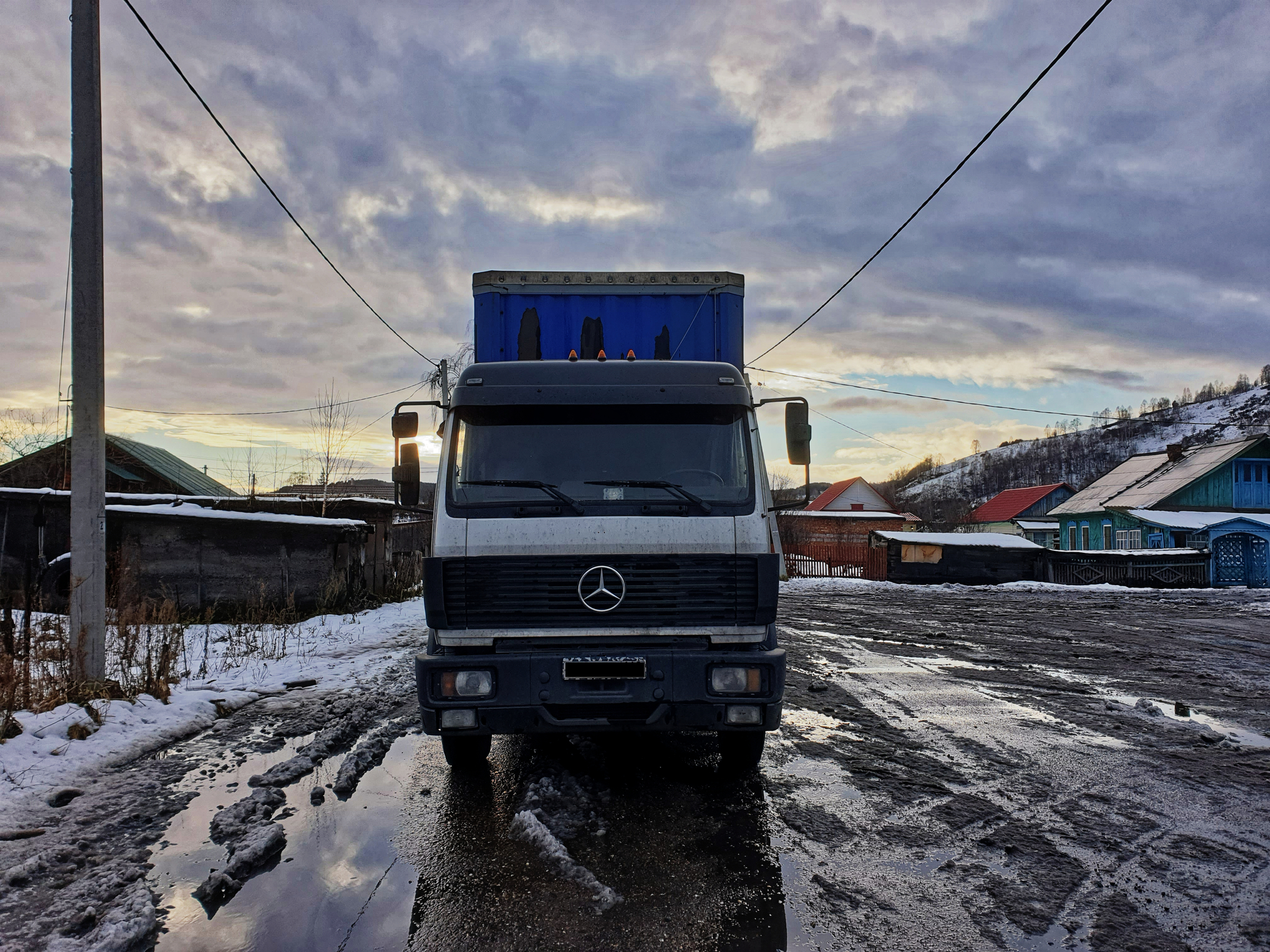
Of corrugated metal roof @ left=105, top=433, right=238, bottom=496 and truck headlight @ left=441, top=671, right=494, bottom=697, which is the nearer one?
truck headlight @ left=441, top=671, right=494, bottom=697

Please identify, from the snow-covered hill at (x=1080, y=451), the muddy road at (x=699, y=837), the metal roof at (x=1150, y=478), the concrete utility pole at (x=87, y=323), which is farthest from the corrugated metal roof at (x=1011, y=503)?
the concrete utility pole at (x=87, y=323)

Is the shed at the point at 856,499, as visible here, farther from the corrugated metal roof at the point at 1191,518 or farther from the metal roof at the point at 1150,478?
the corrugated metal roof at the point at 1191,518

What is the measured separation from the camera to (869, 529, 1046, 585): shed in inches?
894

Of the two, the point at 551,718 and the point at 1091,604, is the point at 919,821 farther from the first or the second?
the point at 1091,604

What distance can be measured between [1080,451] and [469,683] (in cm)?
16141

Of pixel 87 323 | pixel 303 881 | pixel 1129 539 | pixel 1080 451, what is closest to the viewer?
pixel 303 881

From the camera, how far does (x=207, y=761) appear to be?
4688 mm

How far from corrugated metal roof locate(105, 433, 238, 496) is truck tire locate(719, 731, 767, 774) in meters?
26.9

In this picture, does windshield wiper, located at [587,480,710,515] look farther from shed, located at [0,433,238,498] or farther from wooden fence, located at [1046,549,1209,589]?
wooden fence, located at [1046,549,1209,589]

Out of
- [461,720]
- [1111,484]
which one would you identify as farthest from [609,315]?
[1111,484]

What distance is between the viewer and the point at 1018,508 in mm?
61438

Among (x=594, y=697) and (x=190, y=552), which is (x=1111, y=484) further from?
(x=594, y=697)

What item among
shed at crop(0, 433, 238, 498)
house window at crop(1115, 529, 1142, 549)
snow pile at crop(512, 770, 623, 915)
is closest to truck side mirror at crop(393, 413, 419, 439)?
snow pile at crop(512, 770, 623, 915)

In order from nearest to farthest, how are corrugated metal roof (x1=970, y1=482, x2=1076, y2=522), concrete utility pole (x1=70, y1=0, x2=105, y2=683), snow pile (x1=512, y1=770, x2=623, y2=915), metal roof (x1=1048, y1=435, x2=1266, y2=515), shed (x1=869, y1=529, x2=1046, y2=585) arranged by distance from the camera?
snow pile (x1=512, y1=770, x2=623, y2=915) < concrete utility pole (x1=70, y1=0, x2=105, y2=683) < shed (x1=869, y1=529, x2=1046, y2=585) < metal roof (x1=1048, y1=435, x2=1266, y2=515) < corrugated metal roof (x1=970, y1=482, x2=1076, y2=522)
